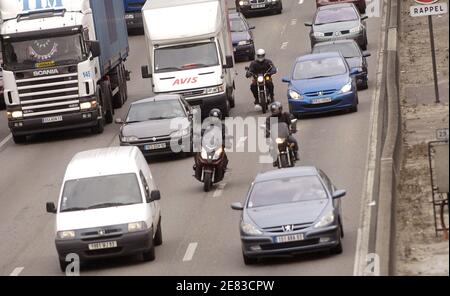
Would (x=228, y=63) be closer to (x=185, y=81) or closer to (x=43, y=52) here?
(x=185, y=81)

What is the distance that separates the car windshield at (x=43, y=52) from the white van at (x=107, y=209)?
13132mm

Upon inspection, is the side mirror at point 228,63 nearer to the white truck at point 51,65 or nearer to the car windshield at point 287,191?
the white truck at point 51,65

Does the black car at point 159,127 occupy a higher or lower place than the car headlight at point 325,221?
lower

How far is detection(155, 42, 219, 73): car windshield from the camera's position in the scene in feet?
131

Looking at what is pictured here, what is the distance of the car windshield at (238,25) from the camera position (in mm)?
53188

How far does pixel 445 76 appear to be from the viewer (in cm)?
4278

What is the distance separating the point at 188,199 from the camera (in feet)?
98.8

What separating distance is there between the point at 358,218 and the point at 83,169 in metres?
4.80

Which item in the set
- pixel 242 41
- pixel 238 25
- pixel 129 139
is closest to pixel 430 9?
pixel 129 139

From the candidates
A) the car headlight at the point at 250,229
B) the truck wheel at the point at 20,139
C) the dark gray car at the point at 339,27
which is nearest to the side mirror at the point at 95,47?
the truck wheel at the point at 20,139

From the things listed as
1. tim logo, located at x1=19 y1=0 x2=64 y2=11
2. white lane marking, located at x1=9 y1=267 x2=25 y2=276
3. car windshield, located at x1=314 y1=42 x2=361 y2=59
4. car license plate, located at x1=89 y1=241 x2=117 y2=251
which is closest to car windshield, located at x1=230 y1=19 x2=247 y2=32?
car windshield, located at x1=314 y1=42 x2=361 y2=59
